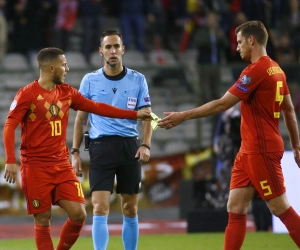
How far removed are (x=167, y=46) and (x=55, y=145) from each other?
1099cm

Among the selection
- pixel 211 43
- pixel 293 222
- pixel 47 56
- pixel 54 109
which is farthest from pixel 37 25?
pixel 293 222

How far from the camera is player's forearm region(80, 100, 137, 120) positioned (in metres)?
7.97

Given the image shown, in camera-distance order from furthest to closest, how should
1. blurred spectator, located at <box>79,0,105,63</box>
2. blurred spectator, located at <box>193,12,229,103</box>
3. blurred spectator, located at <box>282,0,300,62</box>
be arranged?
blurred spectator, located at <box>282,0,300,62</box> → blurred spectator, located at <box>79,0,105,63</box> → blurred spectator, located at <box>193,12,229,103</box>

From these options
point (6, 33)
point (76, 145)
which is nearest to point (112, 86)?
point (76, 145)

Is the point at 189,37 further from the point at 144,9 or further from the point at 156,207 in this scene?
the point at 156,207

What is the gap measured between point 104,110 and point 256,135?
1.43 metres

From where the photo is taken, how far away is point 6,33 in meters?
17.1

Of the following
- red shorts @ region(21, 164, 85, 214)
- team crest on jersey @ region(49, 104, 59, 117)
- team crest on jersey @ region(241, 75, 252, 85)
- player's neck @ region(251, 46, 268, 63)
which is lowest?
red shorts @ region(21, 164, 85, 214)

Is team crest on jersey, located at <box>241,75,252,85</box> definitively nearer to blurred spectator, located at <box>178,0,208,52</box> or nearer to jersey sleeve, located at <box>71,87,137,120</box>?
jersey sleeve, located at <box>71,87,137,120</box>

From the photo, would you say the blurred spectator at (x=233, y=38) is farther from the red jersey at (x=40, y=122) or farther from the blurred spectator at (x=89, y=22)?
the red jersey at (x=40, y=122)

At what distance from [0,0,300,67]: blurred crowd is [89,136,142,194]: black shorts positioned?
7776 mm

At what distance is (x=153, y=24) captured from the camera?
18.0 metres

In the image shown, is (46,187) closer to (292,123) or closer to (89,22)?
(292,123)

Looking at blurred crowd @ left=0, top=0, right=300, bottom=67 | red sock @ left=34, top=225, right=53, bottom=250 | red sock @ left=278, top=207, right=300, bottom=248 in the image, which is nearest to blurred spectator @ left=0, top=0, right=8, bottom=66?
blurred crowd @ left=0, top=0, right=300, bottom=67
